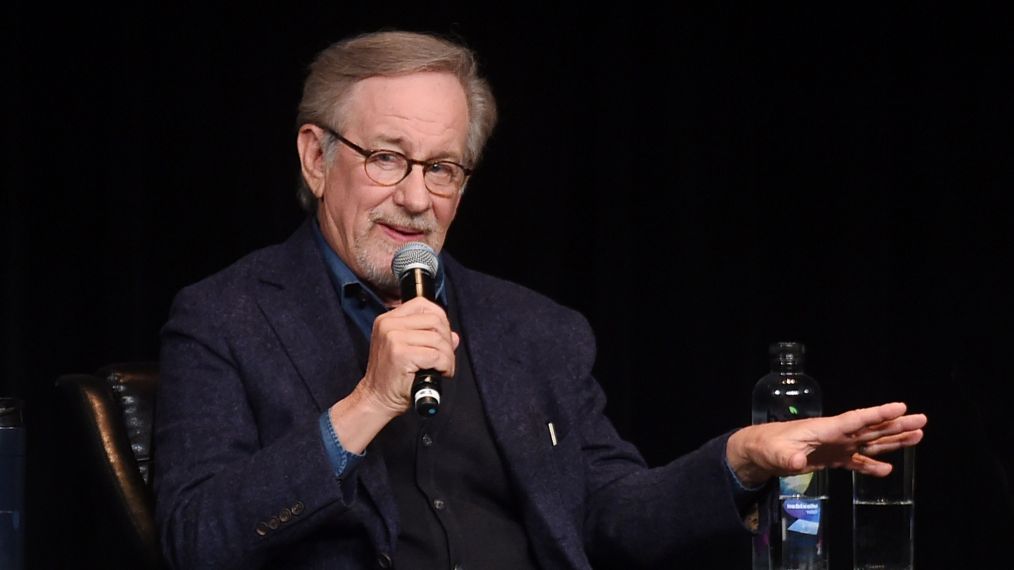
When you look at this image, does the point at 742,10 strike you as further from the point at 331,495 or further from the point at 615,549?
the point at 331,495

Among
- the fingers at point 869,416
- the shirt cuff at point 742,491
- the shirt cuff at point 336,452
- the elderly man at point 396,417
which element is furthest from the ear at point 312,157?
the fingers at point 869,416

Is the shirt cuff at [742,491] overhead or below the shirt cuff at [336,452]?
below

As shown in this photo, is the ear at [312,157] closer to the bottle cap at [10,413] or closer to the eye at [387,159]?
the eye at [387,159]

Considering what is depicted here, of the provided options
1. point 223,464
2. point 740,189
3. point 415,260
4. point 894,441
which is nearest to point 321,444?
point 223,464

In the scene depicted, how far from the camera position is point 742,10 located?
3545mm

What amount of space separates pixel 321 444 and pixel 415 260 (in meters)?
0.29

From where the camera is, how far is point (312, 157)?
7.85 feet

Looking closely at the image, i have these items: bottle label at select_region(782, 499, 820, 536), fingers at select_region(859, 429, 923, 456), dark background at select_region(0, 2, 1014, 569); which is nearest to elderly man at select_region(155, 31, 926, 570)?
fingers at select_region(859, 429, 923, 456)

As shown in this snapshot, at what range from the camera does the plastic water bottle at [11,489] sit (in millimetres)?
2158

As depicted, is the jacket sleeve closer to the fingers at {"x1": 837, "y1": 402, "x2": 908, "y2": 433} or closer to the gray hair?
the gray hair

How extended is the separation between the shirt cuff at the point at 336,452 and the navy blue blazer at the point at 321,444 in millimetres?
18

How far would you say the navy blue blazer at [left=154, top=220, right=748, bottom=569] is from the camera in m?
1.95

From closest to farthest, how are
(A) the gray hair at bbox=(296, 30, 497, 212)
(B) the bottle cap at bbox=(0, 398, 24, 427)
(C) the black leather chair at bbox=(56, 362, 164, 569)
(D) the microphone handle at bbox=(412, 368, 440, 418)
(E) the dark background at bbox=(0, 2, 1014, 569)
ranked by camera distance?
(D) the microphone handle at bbox=(412, 368, 440, 418) → (C) the black leather chair at bbox=(56, 362, 164, 569) → (B) the bottle cap at bbox=(0, 398, 24, 427) → (A) the gray hair at bbox=(296, 30, 497, 212) → (E) the dark background at bbox=(0, 2, 1014, 569)

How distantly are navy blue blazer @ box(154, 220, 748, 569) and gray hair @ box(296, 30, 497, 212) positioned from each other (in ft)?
0.66
